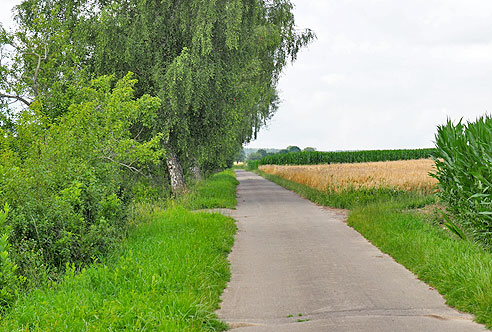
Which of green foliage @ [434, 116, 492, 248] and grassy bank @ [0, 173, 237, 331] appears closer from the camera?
grassy bank @ [0, 173, 237, 331]

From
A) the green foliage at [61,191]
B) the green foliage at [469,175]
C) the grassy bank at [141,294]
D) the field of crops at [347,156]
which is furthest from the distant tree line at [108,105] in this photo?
the field of crops at [347,156]

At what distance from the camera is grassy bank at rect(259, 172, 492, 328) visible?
625cm

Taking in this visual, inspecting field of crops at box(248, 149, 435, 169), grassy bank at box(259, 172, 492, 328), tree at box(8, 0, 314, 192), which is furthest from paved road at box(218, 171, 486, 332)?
field of crops at box(248, 149, 435, 169)

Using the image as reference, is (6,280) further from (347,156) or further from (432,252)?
(347,156)

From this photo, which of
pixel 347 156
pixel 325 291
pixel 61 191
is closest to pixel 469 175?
pixel 325 291

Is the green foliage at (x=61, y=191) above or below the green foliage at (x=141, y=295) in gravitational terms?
above

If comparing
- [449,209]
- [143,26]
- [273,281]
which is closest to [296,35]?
[143,26]

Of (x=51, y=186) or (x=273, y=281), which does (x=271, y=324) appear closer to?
(x=273, y=281)

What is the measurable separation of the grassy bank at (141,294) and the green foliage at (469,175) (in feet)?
17.1

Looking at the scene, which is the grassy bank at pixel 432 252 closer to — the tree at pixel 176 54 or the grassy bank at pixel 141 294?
the grassy bank at pixel 141 294

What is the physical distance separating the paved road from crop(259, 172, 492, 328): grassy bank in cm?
21

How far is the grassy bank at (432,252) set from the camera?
6246mm

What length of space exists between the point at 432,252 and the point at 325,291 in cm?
243

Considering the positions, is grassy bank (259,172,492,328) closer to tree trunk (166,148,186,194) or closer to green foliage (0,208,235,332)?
green foliage (0,208,235,332)
